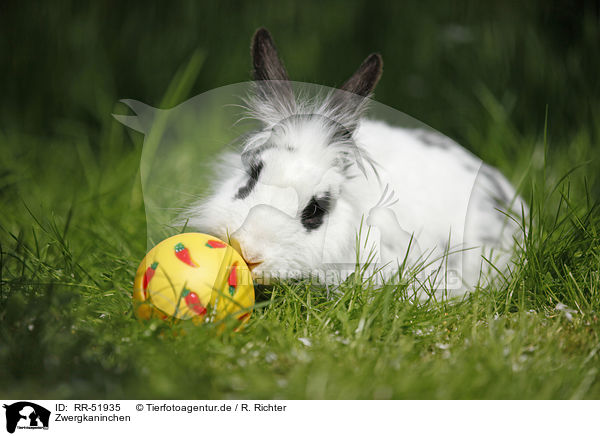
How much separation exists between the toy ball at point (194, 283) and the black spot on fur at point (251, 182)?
1.12ft

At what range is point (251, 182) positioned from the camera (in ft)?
8.76

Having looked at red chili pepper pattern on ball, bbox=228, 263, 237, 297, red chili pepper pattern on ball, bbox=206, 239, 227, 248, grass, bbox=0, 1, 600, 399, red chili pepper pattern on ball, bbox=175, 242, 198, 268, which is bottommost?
grass, bbox=0, 1, 600, 399

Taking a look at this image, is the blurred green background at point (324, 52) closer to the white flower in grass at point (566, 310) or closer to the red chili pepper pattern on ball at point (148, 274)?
the white flower in grass at point (566, 310)

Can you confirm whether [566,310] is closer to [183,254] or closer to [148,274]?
[183,254]

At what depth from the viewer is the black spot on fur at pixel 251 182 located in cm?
264

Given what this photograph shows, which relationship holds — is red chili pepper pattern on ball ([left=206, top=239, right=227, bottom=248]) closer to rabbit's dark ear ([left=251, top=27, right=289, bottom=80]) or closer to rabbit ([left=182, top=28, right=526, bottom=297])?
rabbit ([left=182, top=28, right=526, bottom=297])

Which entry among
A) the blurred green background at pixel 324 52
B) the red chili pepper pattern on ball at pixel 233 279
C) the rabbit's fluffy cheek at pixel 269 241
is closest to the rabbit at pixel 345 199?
the rabbit's fluffy cheek at pixel 269 241

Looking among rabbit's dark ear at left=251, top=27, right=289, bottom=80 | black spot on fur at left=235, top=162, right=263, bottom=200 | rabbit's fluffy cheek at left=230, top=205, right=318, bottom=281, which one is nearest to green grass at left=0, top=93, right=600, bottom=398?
rabbit's fluffy cheek at left=230, top=205, right=318, bottom=281

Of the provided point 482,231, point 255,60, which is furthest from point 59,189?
point 482,231

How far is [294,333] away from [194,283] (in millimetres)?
529

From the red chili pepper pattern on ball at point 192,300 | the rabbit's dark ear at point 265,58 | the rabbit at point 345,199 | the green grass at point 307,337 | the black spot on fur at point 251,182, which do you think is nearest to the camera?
the green grass at point 307,337

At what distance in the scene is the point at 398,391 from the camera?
6.31 ft

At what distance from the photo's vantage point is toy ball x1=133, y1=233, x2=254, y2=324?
2.28 meters

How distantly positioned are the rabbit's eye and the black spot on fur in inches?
11.0
